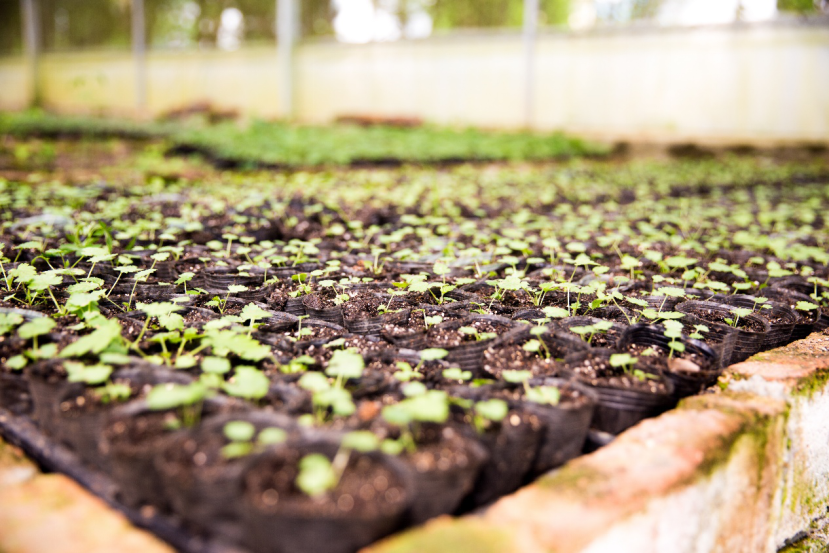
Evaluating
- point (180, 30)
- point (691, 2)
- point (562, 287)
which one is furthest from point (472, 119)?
point (180, 30)

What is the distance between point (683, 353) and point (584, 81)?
8885mm

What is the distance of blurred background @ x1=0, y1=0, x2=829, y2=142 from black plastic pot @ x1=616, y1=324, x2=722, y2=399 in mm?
8304

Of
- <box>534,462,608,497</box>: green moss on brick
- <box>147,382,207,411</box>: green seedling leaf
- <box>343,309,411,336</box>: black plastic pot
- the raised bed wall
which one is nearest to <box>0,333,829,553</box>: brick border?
<box>534,462,608,497</box>: green moss on brick

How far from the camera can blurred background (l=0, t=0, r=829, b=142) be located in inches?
324

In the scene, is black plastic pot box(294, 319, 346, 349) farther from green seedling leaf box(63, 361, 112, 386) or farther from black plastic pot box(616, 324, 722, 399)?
black plastic pot box(616, 324, 722, 399)

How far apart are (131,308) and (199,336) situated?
0.53m

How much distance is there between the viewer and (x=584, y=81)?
9562 millimetres

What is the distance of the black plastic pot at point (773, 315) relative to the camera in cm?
184

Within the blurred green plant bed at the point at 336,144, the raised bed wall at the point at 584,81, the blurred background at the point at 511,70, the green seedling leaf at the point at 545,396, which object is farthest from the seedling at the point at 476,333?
the blurred background at the point at 511,70

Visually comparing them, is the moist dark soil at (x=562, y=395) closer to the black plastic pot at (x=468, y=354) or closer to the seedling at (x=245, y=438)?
the black plastic pot at (x=468, y=354)

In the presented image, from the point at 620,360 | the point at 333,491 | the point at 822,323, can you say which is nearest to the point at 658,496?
the point at 620,360

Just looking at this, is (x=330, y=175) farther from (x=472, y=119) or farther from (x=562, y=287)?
(x=472, y=119)

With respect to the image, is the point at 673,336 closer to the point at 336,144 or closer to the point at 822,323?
the point at 822,323

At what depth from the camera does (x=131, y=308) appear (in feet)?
6.27
